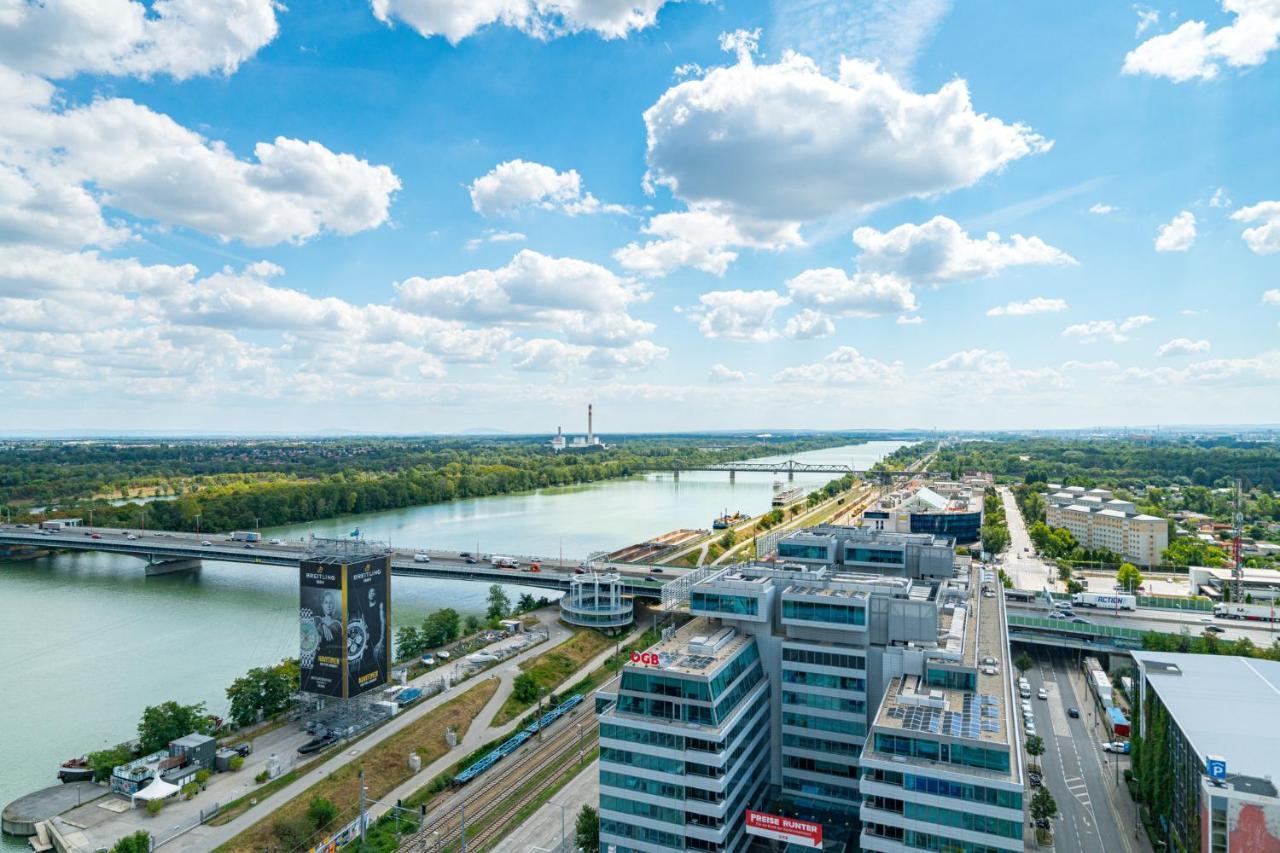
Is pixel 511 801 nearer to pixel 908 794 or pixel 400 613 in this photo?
pixel 908 794

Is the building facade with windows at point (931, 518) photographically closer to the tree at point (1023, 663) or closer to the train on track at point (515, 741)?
the tree at point (1023, 663)

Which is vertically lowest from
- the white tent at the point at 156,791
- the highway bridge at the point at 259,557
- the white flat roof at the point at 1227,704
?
the white tent at the point at 156,791

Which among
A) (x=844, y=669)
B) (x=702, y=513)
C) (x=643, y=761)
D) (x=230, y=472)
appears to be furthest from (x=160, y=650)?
(x=230, y=472)

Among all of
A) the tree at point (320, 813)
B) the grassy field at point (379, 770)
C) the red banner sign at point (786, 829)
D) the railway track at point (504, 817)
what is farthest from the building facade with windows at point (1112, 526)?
the tree at point (320, 813)

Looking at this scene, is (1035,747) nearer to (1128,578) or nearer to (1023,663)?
(1023,663)

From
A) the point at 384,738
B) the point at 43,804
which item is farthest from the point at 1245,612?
the point at 43,804

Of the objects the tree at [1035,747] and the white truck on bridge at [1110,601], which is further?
the white truck on bridge at [1110,601]

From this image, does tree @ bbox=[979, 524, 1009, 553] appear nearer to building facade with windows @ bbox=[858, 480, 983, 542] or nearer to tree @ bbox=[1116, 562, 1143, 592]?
building facade with windows @ bbox=[858, 480, 983, 542]
